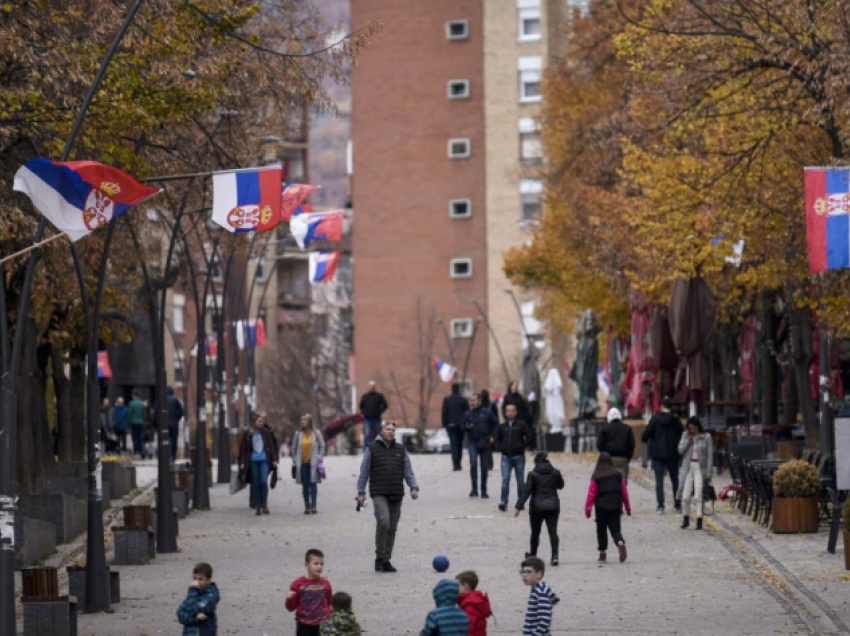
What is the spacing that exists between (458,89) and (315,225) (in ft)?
188

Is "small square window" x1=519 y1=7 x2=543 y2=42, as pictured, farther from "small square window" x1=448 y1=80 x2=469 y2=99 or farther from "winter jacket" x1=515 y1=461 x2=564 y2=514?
"winter jacket" x1=515 y1=461 x2=564 y2=514

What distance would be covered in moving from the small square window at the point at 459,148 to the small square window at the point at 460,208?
2120 mm

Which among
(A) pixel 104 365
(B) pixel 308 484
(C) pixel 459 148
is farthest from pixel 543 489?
(C) pixel 459 148

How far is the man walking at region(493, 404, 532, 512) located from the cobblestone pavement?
658 mm

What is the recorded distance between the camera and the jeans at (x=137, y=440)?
6062 centimetres

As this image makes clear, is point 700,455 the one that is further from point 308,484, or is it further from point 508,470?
point 308,484

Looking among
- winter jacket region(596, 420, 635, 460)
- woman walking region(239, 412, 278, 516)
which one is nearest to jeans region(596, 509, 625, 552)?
winter jacket region(596, 420, 635, 460)

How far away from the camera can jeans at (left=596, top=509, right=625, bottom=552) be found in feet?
86.6

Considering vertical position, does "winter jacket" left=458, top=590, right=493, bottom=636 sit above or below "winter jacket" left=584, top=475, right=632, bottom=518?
below

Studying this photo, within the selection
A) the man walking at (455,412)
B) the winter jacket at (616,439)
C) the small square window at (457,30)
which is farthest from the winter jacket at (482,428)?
the small square window at (457,30)

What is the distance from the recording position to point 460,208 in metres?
102

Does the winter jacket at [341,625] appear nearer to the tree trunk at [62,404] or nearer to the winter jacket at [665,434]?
the winter jacket at [665,434]

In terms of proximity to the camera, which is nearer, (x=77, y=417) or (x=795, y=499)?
(x=795, y=499)

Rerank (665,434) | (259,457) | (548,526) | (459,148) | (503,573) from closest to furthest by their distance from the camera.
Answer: (503,573), (548,526), (665,434), (259,457), (459,148)
